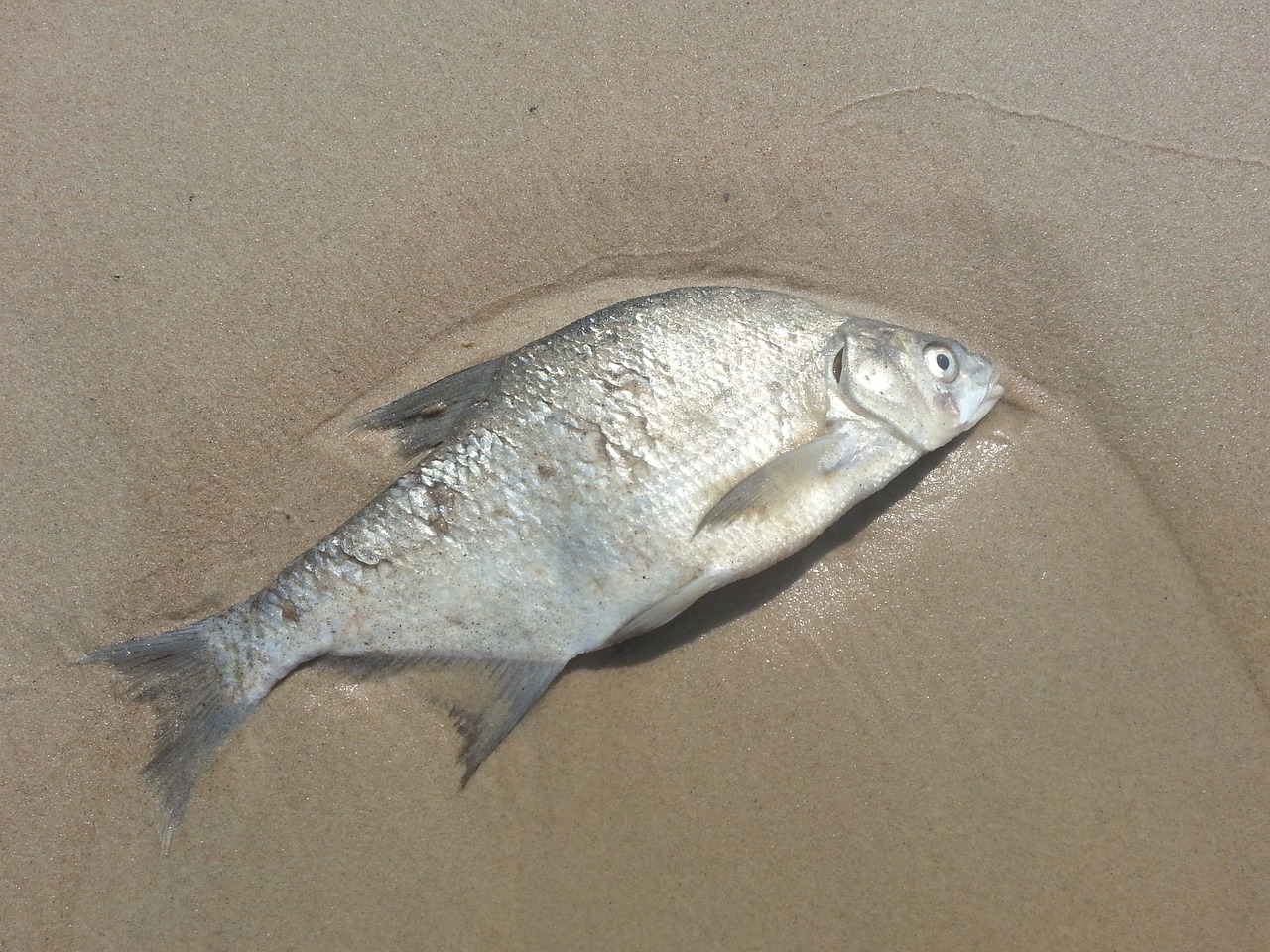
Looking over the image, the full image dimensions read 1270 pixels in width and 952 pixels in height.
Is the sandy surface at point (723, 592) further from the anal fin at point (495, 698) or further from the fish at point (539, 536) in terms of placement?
the fish at point (539, 536)

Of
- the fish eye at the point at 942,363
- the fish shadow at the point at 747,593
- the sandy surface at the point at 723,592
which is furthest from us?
the fish eye at the point at 942,363

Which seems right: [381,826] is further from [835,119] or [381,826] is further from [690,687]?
[835,119]

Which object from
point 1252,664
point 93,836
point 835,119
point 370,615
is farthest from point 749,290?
point 93,836

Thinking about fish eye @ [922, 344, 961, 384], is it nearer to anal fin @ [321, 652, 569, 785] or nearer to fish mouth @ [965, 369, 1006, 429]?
fish mouth @ [965, 369, 1006, 429]

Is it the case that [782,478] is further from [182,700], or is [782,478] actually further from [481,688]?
[182,700]

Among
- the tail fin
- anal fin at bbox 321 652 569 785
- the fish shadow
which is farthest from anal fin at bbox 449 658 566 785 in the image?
the tail fin

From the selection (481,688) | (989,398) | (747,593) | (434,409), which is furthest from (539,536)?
(989,398)

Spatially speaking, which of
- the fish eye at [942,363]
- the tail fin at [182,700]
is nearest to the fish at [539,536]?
the tail fin at [182,700]

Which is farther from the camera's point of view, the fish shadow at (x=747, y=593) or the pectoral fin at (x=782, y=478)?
the fish shadow at (x=747, y=593)
